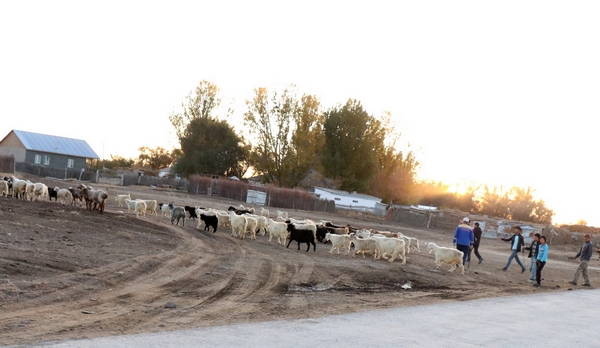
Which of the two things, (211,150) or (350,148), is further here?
(350,148)

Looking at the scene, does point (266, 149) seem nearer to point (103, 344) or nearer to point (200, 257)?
point (200, 257)

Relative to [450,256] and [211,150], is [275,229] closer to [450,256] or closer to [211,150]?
[450,256]

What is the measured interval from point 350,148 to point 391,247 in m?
62.9

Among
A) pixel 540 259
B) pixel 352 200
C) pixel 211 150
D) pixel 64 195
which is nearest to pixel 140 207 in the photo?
pixel 64 195

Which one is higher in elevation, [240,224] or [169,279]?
[240,224]

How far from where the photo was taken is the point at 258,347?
29.3ft

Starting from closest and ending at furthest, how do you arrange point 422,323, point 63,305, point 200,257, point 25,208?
point 63,305
point 422,323
point 200,257
point 25,208

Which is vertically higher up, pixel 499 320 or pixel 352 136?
pixel 352 136

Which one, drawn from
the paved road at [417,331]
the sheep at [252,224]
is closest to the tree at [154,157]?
the sheep at [252,224]


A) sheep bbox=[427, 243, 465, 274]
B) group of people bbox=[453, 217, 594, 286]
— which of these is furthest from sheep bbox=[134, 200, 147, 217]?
group of people bbox=[453, 217, 594, 286]

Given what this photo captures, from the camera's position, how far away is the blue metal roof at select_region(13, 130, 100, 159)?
75.2 metres

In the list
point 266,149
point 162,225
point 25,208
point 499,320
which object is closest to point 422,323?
point 499,320

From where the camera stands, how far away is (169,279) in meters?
14.4

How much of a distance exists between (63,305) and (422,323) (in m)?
6.33
